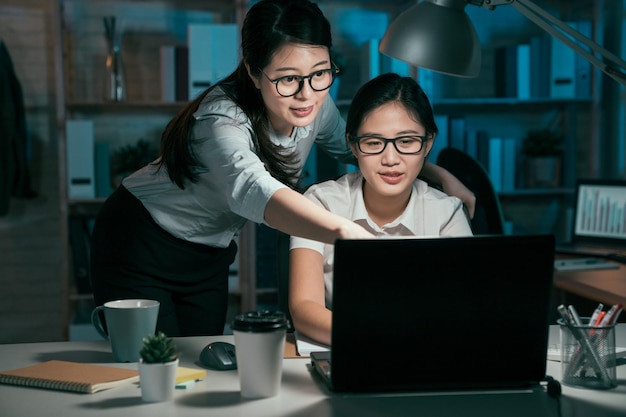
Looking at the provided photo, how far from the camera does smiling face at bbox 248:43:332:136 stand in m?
1.55

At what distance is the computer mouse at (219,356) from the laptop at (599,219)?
2114mm

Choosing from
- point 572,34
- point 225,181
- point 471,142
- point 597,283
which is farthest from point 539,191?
point 225,181

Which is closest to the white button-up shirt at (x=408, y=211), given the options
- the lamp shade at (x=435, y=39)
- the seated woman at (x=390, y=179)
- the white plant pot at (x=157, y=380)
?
the seated woman at (x=390, y=179)

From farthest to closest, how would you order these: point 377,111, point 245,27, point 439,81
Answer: point 439,81, point 377,111, point 245,27

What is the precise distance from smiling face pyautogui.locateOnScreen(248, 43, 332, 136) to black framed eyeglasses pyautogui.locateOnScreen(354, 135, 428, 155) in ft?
0.78

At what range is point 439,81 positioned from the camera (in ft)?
13.5

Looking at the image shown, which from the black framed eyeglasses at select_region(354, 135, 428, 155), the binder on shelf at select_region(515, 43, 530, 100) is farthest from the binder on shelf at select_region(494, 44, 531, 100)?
the black framed eyeglasses at select_region(354, 135, 428, 155)

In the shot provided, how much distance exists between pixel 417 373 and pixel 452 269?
0.17 meters

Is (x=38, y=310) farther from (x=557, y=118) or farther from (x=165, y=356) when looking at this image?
(x=165, y=356)

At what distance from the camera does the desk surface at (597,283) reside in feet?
7.58

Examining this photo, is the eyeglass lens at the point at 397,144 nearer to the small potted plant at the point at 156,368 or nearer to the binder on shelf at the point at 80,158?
the small potted plant at the point at 156,368

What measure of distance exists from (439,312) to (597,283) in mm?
1538

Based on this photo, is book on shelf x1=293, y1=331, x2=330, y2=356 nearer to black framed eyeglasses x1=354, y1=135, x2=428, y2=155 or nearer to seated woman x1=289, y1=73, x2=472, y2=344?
seated woman x1=289, y1=73, x2=472, y2=344

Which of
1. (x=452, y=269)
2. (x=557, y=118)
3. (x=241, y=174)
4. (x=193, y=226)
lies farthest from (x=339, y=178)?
(x=557, y=118)
